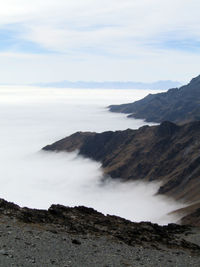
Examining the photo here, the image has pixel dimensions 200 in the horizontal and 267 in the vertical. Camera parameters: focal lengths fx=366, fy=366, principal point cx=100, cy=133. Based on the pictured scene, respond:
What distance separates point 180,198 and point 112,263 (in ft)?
455

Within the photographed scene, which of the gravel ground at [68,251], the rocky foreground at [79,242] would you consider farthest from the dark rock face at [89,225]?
the gravel ground at [68,251]

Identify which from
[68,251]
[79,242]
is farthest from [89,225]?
[68,251]

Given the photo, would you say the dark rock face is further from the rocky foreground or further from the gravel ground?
the gravel ground

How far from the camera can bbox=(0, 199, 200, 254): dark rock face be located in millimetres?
31492

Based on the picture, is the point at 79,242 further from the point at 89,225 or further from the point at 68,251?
the point at 89,225

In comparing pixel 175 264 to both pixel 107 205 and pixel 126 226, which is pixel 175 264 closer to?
pixel 126 226

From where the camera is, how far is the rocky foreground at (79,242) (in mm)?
22766

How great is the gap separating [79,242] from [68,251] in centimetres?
253

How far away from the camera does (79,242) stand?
27016mm

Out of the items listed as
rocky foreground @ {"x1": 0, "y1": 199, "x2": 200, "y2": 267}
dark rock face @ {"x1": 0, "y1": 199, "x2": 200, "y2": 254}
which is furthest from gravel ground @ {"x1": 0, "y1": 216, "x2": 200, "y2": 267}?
dark rock face @ {"x1": 0, "y1": 199, "x2": 200, "y2": 254}

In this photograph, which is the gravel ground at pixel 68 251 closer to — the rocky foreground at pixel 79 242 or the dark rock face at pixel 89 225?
the rocky foreground at pixel 79 242

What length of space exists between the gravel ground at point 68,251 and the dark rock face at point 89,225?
1150mm

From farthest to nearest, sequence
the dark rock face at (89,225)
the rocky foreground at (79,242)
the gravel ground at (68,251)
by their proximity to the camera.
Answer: the dark rock face at (89,225) → the rocky foreground at (79,242) → the gravel ground at (68,251)

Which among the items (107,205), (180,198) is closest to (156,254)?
(180,198)
